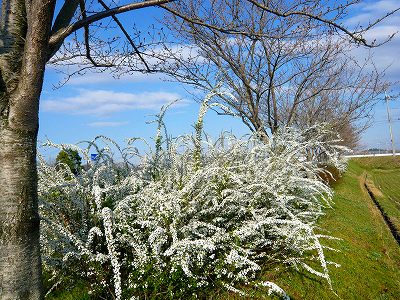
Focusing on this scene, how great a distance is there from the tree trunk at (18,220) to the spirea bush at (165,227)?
0.64 metres

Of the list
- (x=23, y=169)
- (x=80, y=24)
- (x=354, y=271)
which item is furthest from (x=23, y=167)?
(x=354, y=271)

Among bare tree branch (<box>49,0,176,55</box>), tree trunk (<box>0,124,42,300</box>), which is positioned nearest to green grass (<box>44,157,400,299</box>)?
tree trunk (<box>0,124,42,300</box>)

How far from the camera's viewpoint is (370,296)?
15.6 ft

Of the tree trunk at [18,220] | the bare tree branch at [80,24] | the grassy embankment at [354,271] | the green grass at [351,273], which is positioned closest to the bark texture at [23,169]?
the tree trunk at [18,220]

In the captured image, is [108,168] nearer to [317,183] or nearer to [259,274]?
[259,274]

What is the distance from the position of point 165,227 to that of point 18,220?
5.13 ft

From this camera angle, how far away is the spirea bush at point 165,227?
10.4ft

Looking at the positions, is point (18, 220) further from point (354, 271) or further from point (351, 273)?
point (354, 271)

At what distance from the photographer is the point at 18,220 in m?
2.42

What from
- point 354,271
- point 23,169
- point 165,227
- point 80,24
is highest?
point 80,24

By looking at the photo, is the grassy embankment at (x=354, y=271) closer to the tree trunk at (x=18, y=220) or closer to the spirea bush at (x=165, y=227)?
the spirea bush at (x=165, y=227)

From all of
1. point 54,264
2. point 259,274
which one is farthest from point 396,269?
point 54,264

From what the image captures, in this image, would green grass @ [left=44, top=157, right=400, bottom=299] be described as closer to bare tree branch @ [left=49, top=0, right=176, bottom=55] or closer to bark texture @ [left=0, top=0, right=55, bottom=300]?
bark texture @ [left=0, top=0, right=55, bottom=300]

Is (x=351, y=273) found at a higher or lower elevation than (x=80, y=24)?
lower
